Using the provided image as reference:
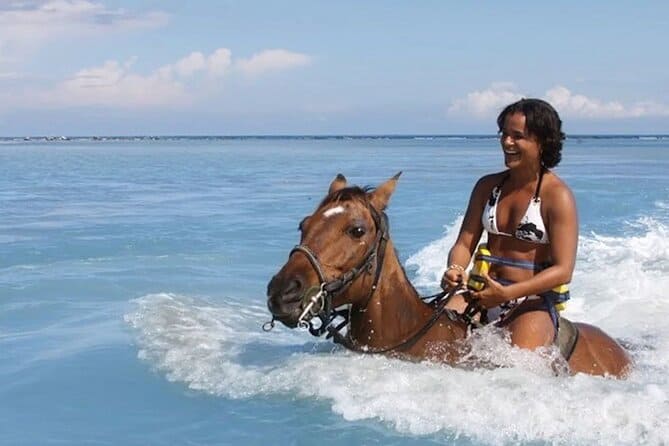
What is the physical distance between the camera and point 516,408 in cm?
479

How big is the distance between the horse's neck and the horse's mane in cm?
34

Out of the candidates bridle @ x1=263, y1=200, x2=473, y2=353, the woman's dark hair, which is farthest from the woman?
bridle @ x1=263, y1=200, x2=473, y2=353

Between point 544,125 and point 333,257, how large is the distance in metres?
1.33

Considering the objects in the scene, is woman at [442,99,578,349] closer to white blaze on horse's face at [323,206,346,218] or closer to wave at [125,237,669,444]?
wave at [125,237,669,444]

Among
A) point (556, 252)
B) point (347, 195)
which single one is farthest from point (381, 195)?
point (556, 252)

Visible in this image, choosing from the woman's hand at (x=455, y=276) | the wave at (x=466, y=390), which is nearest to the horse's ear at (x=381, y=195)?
the woman's hand at (x=455, y=276)

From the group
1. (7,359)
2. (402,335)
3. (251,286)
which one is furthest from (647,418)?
(251,286)

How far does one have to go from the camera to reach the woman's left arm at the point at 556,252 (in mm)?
4703

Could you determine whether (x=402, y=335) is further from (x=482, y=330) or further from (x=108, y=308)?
(x=108, y=308)

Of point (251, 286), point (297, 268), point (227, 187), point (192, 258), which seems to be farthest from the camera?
point (227, 187)

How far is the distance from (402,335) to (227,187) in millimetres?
25594

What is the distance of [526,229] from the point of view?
15.8ft

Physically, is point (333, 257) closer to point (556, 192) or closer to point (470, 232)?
point (470, 232)

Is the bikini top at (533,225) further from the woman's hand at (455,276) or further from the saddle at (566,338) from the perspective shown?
the saddle at (566,338)
